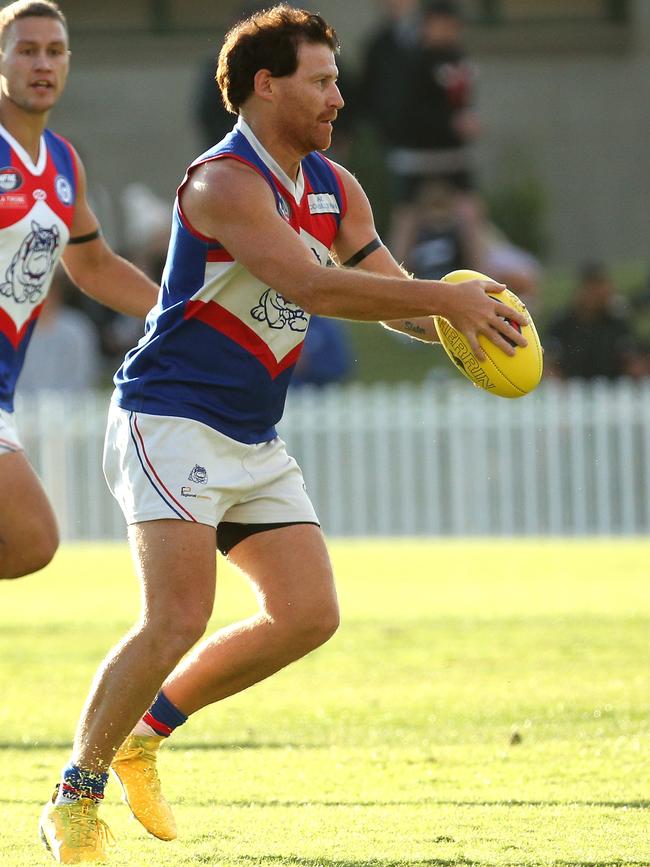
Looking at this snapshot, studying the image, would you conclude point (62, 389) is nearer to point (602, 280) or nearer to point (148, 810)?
point (602, 280)

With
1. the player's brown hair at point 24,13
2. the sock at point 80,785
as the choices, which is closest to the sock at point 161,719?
the sock at point 80,785

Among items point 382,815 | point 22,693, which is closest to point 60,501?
point 22,693

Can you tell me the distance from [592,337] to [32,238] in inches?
420

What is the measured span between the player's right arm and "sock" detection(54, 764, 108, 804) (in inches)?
57.2

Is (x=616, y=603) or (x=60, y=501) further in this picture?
(x=60, y=501)

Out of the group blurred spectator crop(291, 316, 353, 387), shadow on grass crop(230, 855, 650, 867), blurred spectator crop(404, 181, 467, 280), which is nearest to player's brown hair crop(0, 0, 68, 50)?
shadow on grass crop(230, 855, 650, 867)

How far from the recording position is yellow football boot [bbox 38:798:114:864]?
4855 millimetres

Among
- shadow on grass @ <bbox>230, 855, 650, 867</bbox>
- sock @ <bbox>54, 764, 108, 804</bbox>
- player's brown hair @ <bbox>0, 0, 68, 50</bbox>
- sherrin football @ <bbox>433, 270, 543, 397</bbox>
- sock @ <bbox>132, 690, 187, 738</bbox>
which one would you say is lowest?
shadow on grass @ <bbox>230, 855, 650, 867</bbox>

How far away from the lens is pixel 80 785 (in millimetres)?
4980

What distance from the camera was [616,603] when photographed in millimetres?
11297

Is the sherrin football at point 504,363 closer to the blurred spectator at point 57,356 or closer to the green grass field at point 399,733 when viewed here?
the green grass field at point 399,733

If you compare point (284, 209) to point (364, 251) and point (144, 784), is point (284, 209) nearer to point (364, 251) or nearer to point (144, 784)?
point (364, 251)

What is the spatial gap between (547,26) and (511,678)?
57.7ft

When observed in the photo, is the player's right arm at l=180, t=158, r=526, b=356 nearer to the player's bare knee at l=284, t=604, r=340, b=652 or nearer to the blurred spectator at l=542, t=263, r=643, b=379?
the player's bare knee at l=284, t=604, r=340, b=652
